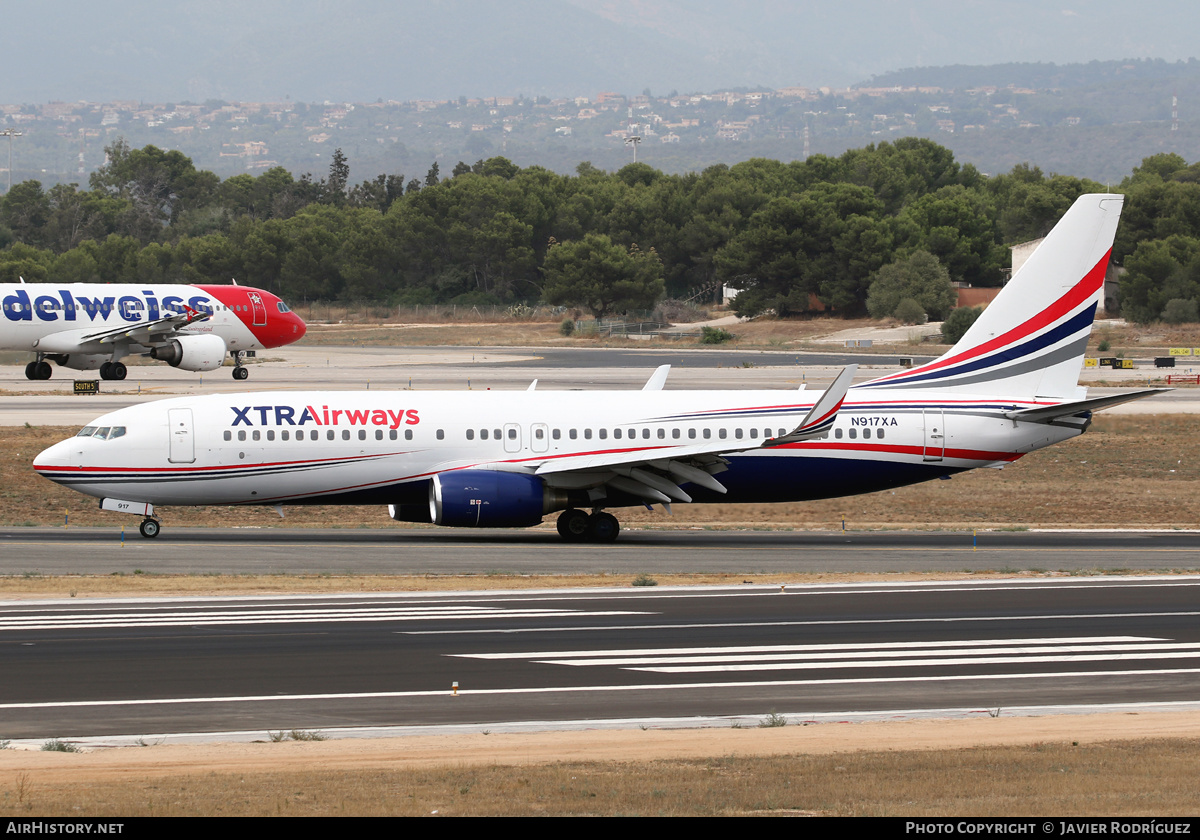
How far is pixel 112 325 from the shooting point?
68500mm

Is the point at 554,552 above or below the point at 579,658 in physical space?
below

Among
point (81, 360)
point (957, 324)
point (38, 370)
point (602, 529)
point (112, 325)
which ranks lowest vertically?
point (957, 324)

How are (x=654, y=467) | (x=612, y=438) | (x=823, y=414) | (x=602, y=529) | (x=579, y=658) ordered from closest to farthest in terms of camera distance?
(x=579, y=658) → (x=823, y=414) → (x=654, y=467) → (x=612, y=438) → (x=602, y=529)

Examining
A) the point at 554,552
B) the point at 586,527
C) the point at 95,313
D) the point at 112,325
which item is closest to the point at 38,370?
the point at 95,313

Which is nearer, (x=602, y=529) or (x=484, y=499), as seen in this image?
(x=484, y=499)

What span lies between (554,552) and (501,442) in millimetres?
Answer: 3538

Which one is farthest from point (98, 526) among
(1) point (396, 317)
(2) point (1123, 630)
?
(1) point (396, 317)

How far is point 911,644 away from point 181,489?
64.4 ft

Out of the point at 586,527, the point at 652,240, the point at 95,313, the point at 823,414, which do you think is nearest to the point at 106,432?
the point at 586,527

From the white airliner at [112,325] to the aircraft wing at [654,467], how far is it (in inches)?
1547

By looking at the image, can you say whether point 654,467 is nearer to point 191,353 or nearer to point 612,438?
point 612,438

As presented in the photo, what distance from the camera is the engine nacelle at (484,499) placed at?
33062mm

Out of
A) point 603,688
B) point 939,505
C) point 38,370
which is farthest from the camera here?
point 38,370

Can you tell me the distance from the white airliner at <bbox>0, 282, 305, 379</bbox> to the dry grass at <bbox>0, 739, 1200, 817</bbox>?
187 ft
